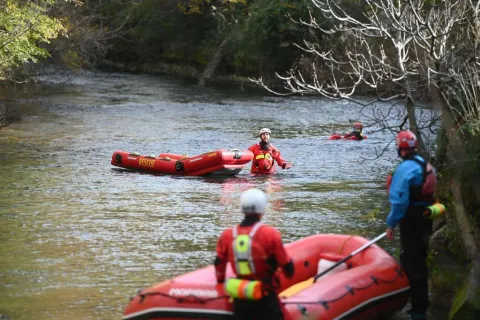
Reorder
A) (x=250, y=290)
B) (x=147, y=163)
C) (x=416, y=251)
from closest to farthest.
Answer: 1. (x=250, y=290)
2. (x=416, y=251)
3. (x=147, y=163)

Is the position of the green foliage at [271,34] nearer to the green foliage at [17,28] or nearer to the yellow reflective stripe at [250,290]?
the green foliage at [17,28]

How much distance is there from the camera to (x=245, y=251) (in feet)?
23.3

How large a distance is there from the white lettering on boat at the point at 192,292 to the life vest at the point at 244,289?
0.46m

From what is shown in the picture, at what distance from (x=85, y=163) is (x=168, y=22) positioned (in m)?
32.2

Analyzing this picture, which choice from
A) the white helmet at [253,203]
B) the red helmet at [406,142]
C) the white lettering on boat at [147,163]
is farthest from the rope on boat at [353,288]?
the white lettering on boat at [147,163]

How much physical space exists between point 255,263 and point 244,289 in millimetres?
225

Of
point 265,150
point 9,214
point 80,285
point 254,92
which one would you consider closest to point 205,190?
point 265,150

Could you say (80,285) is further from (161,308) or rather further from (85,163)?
(85,163)

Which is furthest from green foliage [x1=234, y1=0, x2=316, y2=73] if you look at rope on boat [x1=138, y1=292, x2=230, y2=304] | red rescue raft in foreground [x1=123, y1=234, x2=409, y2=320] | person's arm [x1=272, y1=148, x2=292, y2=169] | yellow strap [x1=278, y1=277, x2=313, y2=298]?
rope on boat [x1=138, y1=292, x2=230, y2=304]

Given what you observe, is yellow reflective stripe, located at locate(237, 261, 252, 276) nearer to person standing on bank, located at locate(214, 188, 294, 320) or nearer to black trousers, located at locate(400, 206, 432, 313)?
person standing on bank, located at locate(214, 188, 294, 320)

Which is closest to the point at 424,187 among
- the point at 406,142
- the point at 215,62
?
the point at 406,142

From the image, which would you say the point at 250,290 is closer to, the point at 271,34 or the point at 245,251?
the point at 245,251

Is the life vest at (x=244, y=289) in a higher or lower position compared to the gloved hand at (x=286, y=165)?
lower

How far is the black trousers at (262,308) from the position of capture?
7188mm
